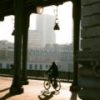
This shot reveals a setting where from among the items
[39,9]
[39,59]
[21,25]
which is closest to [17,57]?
[21,25]

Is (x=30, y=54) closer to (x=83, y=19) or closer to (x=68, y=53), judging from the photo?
(x=68, y=53)

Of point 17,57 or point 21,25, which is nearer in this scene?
point 17,57

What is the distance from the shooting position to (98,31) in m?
4.66

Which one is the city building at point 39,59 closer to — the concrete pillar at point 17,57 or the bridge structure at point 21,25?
the bridge structure at point 21,25

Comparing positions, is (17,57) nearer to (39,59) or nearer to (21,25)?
(21,25)

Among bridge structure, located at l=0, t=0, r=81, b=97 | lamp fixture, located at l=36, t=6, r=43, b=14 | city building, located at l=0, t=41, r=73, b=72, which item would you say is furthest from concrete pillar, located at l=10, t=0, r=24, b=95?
city building, located at l=0, t=41, r=73, b=72

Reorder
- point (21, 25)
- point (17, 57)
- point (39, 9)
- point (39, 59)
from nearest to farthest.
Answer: point (17, 57) < point (21, 25) < point (39, 9) < point (39, 59)

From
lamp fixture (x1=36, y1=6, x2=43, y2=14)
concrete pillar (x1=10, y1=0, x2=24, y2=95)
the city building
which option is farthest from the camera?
the city building

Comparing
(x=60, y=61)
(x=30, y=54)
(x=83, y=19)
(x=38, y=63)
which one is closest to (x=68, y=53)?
(x=60, y=61)

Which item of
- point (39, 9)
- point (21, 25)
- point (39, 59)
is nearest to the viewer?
point (21, 25)

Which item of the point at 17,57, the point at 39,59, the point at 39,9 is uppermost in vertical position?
the point at 39,9

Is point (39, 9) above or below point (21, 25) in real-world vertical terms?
above

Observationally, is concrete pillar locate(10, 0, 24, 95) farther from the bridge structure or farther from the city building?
the city building

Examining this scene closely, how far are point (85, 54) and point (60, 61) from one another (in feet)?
586
